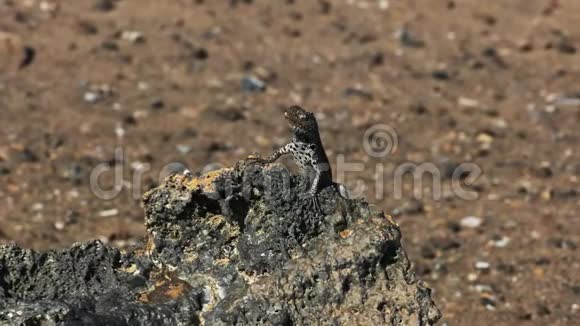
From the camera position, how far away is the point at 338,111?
900 cm

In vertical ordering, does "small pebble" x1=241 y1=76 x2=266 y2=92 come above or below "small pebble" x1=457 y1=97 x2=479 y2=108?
below

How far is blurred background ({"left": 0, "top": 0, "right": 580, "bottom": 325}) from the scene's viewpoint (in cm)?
704

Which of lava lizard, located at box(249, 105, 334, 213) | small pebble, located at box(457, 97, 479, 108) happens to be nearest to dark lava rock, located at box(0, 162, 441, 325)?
lava lizard, located at box(249, 105, 334, 213)

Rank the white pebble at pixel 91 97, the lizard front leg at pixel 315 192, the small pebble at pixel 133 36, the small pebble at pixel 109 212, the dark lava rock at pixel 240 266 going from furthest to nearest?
the small pebble at pixel 133 36
the white pebble at pixel 91 97
the small pebble at pixel 109 212
the lizard front leg at pixel 315 192
the dark lava rock at pixel 240 266

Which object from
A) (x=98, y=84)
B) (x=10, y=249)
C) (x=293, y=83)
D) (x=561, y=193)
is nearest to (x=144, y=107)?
(x=98, y=84)

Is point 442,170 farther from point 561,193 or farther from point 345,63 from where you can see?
point 345,63

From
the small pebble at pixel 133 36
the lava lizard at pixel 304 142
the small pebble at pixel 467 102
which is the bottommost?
the small pebble at pixel 133 36

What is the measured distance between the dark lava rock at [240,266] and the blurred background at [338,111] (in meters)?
2.62

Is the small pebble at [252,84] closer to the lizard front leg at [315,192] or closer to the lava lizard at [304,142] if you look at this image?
the lava lizard at [304,142]

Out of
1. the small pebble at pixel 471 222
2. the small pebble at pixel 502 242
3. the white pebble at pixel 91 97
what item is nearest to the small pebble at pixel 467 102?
the small pebble at pixel 471 222

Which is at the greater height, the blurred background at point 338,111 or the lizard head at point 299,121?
the lizard head at point 299,121

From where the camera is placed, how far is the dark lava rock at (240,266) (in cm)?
363

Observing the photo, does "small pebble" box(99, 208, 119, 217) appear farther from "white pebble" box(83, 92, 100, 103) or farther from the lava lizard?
the lava lizard

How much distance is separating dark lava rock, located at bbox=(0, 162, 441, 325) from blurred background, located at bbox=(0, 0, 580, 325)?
262 cm
